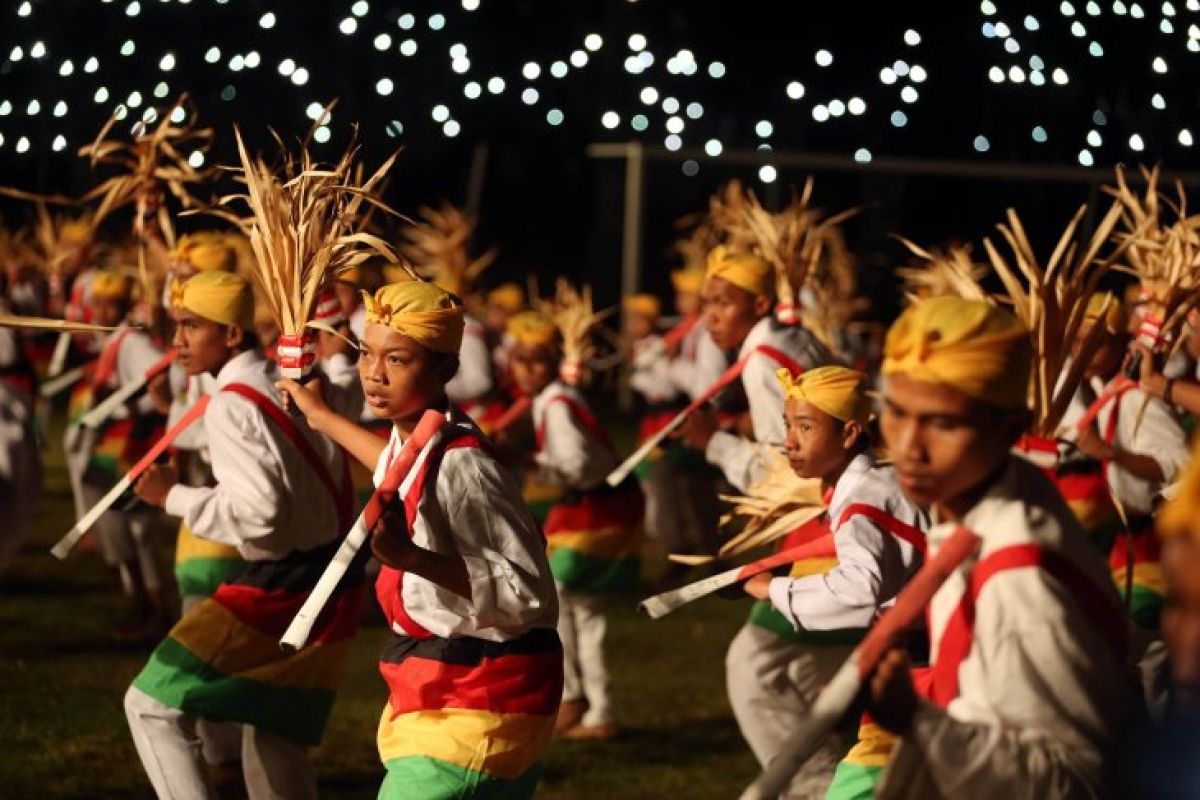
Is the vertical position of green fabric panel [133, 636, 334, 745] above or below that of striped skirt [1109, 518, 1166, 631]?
above

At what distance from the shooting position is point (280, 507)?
5.22m

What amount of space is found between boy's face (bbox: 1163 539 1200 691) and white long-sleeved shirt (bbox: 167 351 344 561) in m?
3.34

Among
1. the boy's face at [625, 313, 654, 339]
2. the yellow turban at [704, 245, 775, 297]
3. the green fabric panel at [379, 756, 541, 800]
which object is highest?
the yellow turban at [704, 245, 775, 297]

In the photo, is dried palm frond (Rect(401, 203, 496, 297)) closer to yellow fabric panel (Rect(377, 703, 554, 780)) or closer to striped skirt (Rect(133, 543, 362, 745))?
striped skirt (Rect(133, 543, 362, 745))

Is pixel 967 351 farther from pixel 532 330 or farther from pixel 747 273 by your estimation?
pixel 532 330

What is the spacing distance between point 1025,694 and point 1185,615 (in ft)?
2.14

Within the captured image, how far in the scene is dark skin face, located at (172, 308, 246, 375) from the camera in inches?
226

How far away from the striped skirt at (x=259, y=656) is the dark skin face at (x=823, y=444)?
1.34 meters

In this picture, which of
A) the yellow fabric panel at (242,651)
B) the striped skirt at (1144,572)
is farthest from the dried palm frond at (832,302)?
the yellow fabric panel at (242,651)

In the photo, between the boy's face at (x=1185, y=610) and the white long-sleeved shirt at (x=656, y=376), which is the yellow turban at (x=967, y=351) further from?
the white long-sleeved shirt at (x=656, y=376)

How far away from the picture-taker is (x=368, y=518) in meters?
3.92

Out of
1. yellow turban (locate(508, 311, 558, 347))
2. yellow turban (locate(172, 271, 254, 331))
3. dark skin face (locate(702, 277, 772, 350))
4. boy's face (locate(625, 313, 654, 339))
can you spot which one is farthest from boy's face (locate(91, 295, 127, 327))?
boy's face (locate(625, 313, 654, 339))

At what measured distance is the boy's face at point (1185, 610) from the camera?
2.25 metres

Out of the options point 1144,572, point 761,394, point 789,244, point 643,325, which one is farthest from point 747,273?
point 643,325
